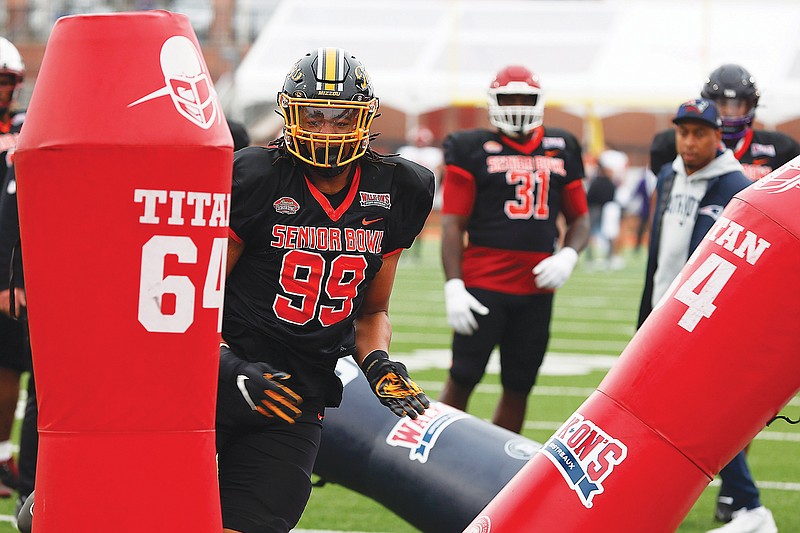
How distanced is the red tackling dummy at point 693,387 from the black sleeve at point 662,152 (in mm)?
2948

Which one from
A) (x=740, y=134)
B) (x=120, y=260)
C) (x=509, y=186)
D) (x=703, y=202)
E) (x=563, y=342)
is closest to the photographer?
(x=120, y=260)

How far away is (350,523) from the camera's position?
529 cm

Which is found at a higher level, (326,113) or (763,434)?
(326,113)

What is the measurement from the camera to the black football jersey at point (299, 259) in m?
3.37

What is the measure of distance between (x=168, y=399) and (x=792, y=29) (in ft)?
86.7

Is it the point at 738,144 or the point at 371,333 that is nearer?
the point at 371,333

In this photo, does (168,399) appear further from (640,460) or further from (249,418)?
(640,460)

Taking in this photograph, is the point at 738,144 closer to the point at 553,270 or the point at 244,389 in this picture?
the point at 553,270

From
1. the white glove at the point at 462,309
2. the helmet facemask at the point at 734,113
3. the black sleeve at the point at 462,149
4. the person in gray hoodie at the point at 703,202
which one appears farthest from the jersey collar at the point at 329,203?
the helmet facemask at the point at 734,113

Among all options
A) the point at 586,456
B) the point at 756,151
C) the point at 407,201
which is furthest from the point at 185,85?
the point at 756,151

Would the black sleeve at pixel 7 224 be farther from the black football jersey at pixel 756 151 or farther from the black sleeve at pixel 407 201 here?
the black football jersey at pixel 756 151

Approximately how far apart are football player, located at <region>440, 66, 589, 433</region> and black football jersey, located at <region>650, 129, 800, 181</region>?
1.70ft

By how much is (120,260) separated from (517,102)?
11.9ft

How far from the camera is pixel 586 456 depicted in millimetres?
3354
